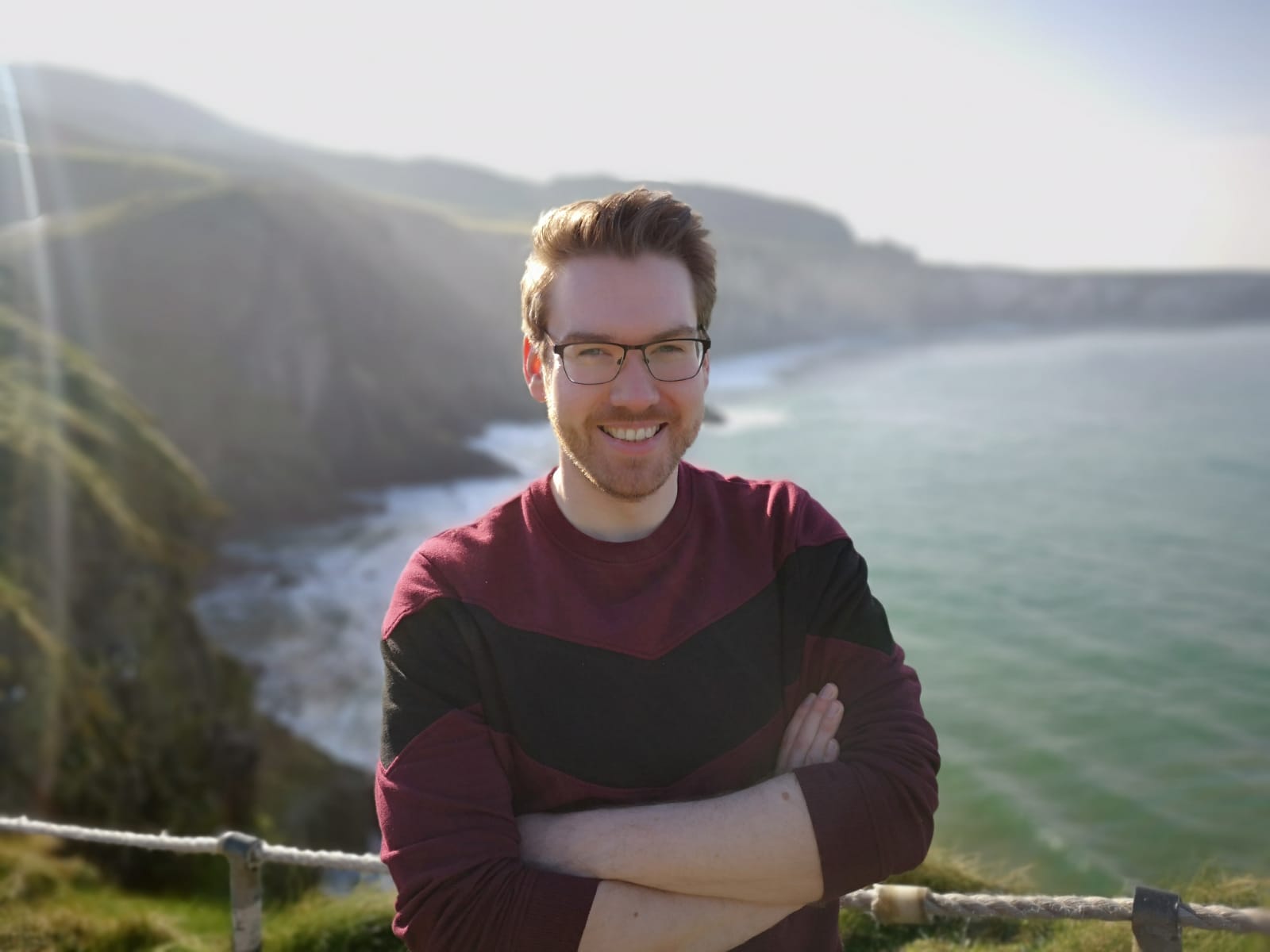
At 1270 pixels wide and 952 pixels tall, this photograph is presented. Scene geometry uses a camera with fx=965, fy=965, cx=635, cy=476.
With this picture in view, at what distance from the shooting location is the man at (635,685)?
1911 mm

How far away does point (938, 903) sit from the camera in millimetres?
2719

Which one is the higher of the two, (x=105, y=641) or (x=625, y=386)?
(x=625, y=386)

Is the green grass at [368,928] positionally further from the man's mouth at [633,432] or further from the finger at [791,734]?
the man's mouth at [633,432]

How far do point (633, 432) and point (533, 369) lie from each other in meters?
0.37

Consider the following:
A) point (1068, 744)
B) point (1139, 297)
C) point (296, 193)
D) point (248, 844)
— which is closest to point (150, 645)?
point (248, 844)

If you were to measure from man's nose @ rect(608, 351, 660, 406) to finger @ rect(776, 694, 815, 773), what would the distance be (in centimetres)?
77

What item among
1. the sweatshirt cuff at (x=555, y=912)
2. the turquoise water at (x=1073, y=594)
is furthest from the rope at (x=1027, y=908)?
the turquoise water at (x=1073, y=594)

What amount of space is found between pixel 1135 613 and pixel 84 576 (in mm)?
20912

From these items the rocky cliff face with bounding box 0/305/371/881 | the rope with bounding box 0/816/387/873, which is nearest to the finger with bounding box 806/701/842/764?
the rope with bounding box 0/816/387/873

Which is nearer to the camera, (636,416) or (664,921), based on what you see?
(664,921)

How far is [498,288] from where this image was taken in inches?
1911

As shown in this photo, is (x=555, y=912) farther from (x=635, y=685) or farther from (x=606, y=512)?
(x=606, y=512)

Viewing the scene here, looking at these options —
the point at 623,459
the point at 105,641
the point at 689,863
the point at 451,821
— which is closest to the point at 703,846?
the point at 689,863

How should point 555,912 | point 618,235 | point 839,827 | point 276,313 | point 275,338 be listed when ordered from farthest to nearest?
point 276,313
point 275,338
point 618,235
point 839,827
point 555,912
